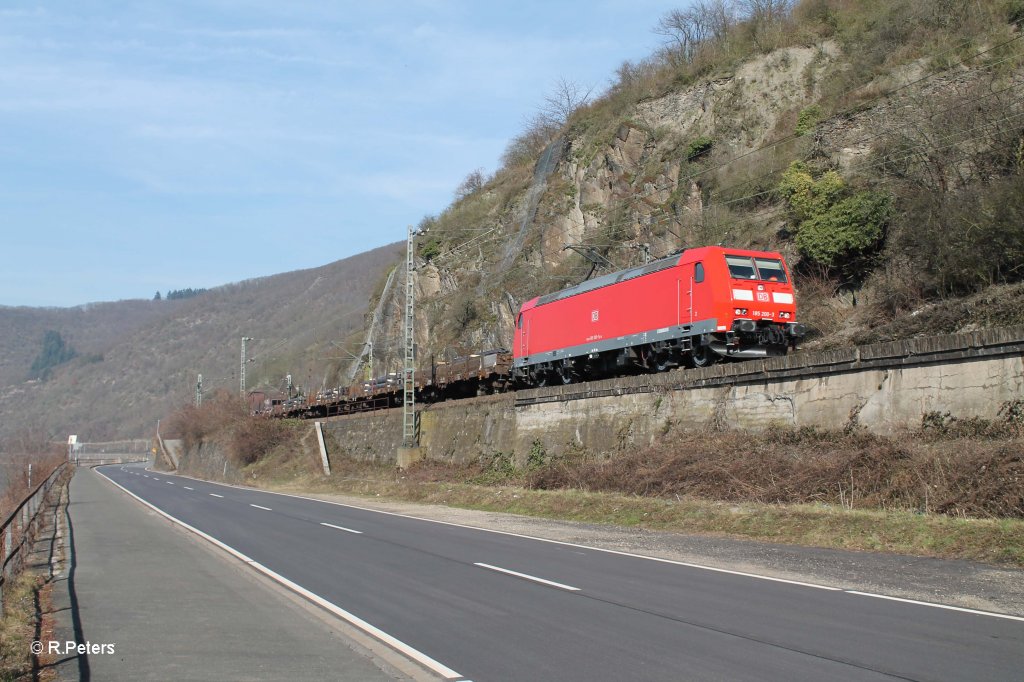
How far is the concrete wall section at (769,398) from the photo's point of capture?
16.2m

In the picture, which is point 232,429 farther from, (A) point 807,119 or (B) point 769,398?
(B) point 769,398

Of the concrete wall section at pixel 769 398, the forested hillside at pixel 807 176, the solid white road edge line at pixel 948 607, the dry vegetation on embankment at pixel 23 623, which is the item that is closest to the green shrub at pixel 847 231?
the forested hillside at pixel 807 176

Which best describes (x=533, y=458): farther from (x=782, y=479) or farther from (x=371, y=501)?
(x=782, y=479)

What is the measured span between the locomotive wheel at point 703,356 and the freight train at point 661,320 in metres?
0.03

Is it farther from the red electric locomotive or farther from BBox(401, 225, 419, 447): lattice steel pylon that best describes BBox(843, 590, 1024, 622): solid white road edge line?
BBox(401, 225, 419, 447): lattice steel pylon

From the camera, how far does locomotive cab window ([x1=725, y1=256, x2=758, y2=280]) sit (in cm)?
2522

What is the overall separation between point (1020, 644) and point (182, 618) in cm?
834

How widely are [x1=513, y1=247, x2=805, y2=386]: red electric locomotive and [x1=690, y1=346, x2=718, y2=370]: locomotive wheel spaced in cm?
4

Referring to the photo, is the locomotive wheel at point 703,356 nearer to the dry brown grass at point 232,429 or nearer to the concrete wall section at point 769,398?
the concrete wall section at point 769,398

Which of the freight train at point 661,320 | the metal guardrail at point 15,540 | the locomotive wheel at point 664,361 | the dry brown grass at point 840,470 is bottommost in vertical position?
the metal guardrail at point 15,540

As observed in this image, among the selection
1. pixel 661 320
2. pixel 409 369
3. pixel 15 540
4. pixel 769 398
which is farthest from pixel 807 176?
pixel 15 540

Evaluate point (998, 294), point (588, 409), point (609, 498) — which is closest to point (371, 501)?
point (588, 409)

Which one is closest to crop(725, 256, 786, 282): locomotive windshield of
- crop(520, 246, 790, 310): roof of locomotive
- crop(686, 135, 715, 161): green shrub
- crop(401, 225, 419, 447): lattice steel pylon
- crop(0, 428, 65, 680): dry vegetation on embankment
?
crop(520, 246, 790, 310): roof of locomotive

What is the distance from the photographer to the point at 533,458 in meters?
30.8
